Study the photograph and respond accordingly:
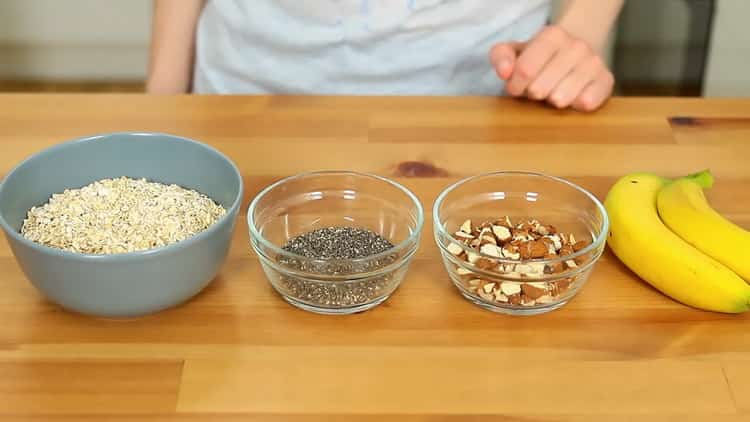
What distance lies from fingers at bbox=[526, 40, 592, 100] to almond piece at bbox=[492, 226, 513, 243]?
340mm

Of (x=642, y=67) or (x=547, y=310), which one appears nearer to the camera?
(x=547, y=310)

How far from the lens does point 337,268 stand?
0.80 meters

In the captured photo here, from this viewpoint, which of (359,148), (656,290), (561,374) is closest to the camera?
(561,374)

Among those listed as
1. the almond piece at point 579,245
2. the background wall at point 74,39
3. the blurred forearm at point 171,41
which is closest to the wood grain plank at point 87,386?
the almond piece at point 579,245

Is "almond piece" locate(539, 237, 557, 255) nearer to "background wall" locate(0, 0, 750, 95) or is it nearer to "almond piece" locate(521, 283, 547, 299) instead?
"almond piece" locate(521, 283, 547, 299)

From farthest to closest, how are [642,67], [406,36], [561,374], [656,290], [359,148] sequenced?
[642,67] → [406,36] → [359,148] → [656,290] → [561,374]

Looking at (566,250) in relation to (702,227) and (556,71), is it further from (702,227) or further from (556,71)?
(556,71)

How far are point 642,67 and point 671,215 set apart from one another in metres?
1.89

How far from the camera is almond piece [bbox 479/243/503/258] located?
2.73 feet

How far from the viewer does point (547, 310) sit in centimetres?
82

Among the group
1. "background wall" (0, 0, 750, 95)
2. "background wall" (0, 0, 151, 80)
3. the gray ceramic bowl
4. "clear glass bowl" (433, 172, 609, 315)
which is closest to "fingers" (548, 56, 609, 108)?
"clear glass bowl" (433, 172, 609, 315)

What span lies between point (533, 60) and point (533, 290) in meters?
0.45

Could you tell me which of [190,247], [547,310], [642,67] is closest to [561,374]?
[547,310]

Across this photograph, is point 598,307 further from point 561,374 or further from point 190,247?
point 190,247
